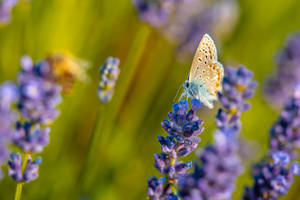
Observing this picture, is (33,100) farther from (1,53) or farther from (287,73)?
(287,73)

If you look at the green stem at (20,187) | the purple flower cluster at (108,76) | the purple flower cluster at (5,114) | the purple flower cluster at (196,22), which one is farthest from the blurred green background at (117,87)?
the green stem at (20,187)

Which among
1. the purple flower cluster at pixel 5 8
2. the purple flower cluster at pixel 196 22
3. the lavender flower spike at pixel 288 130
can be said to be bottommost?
the lavender flower spike at pixel 288 130

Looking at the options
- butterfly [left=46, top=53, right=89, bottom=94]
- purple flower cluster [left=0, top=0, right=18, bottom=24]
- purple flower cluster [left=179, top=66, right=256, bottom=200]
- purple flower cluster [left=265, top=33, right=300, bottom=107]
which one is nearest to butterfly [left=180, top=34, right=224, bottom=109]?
purple flower cluster [left=179, top=66, right=256, bottom=200]

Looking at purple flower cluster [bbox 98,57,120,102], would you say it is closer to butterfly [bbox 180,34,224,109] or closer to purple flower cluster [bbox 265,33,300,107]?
butterfly [bbox 180,34,224,109]

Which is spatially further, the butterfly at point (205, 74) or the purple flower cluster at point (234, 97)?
the butterfly at point (205, 74)

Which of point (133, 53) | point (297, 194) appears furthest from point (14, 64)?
point (297, 194)

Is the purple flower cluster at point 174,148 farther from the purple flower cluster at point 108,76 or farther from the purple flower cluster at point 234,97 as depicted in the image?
the purple flower cluster at point 108,76

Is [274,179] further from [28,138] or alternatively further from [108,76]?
[28,138]
